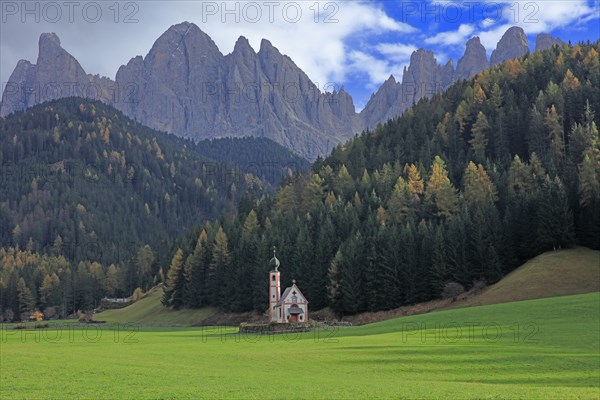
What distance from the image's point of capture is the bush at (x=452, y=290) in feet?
283

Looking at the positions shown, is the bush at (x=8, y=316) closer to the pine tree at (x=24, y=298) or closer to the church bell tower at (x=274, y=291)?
the pine tree at (x=24, y=298)

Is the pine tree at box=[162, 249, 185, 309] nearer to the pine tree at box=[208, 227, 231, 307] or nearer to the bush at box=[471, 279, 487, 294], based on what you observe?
the pine tree at box=[208, 227, 231, 307]

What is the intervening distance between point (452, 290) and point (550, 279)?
14276 mm

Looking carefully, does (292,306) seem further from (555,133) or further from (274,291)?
(555,133)

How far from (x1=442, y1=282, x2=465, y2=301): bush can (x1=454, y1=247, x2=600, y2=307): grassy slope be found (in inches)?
170

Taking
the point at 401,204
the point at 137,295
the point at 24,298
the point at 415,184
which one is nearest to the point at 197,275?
the point at 401,204

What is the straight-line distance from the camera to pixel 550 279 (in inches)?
3031

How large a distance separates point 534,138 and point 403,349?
97.5 m

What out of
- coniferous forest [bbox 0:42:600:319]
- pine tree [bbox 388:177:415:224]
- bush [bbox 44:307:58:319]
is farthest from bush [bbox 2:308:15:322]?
pine tree [bbox 388:177:415:224]

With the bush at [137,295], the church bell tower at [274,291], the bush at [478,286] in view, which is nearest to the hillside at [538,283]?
the bush at [478,286]

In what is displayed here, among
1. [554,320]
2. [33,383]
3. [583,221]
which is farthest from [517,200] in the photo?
[33,383]

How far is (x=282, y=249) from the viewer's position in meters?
110

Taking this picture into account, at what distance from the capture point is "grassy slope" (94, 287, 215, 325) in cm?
11340

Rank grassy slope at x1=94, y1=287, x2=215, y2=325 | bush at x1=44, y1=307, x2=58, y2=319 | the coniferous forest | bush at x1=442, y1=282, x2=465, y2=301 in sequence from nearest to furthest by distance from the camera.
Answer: bush at x1=442, y1=282, x2=465, y2=301
the coniferous forest
grassy slope at x1=94, y1=287, x2=215, y2=325
bush at x1=44, y1=307, x2=58, y2=319
